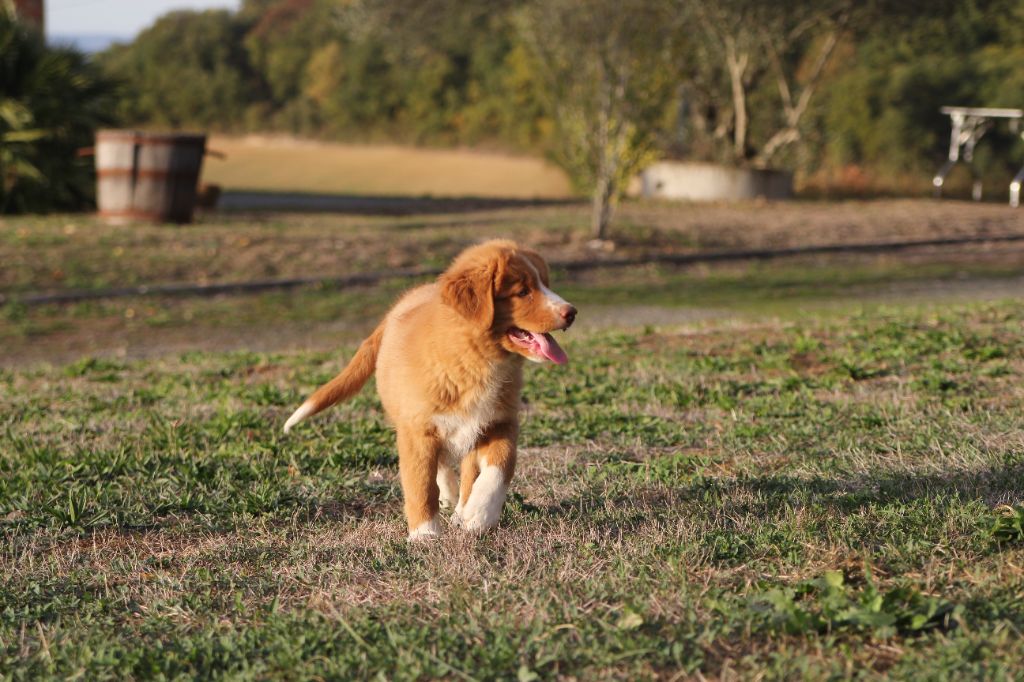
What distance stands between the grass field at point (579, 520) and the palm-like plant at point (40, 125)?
29.3ft

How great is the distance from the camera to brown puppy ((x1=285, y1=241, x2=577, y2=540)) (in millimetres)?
4242

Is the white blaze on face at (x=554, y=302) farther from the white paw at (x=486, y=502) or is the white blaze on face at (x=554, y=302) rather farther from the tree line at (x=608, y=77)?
the tree line at (x=608, y=77)

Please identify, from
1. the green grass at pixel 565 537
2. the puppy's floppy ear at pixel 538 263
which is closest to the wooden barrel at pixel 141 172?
the green grass at pixel 565 537

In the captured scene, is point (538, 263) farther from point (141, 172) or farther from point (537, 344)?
point (141, 172)

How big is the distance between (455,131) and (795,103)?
16.7 meters

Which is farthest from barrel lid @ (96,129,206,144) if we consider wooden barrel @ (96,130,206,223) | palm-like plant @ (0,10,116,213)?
palm-like plant @ (0,10,116,213)

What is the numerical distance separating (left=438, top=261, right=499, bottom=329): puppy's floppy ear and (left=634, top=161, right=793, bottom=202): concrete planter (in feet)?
71.6

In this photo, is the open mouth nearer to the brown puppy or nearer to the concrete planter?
the brown puppy

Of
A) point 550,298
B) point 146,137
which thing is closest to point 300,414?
point 550,298

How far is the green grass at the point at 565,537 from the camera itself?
3.25 m

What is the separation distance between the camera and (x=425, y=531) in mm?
4320

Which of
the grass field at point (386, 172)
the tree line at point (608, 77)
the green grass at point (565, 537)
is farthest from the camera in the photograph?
the grass field at point (386, 172)

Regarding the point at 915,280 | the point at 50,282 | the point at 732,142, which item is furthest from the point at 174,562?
the point at 732,142

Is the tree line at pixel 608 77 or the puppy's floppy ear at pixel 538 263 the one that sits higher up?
the tree line at pixel 608 77
